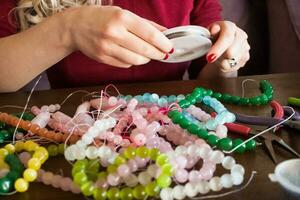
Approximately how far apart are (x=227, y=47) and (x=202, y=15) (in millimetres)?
226

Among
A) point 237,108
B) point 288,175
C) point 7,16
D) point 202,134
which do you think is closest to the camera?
point 288,175

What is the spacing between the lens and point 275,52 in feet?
3.92

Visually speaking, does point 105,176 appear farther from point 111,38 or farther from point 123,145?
point 111,38

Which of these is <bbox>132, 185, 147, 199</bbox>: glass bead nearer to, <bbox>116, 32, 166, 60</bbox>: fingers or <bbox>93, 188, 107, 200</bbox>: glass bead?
<bbox>93, 188, 107, 200</bbox>: glass bead

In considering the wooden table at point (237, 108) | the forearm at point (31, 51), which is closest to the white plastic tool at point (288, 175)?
the wooden table at point (237, 108)

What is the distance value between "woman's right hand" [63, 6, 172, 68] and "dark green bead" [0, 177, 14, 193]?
23 centimetres

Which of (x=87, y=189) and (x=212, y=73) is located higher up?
(x=87, y=189)

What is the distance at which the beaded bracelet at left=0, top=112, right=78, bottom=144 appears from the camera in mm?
490

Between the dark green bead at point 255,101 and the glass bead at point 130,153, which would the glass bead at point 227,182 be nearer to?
the glass bead at point 130,153

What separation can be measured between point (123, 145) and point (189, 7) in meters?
0.45

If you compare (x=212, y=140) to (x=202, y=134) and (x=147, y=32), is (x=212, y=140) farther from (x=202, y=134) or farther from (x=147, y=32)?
(x=147, y=32)

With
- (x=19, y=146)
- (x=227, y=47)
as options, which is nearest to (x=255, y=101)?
(x=227, y=47)

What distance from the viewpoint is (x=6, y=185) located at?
0.41 m

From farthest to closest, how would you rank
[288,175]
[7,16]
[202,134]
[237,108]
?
1. [7,16]
2. [237,108]
3. [202,134]
4. [288,175]
